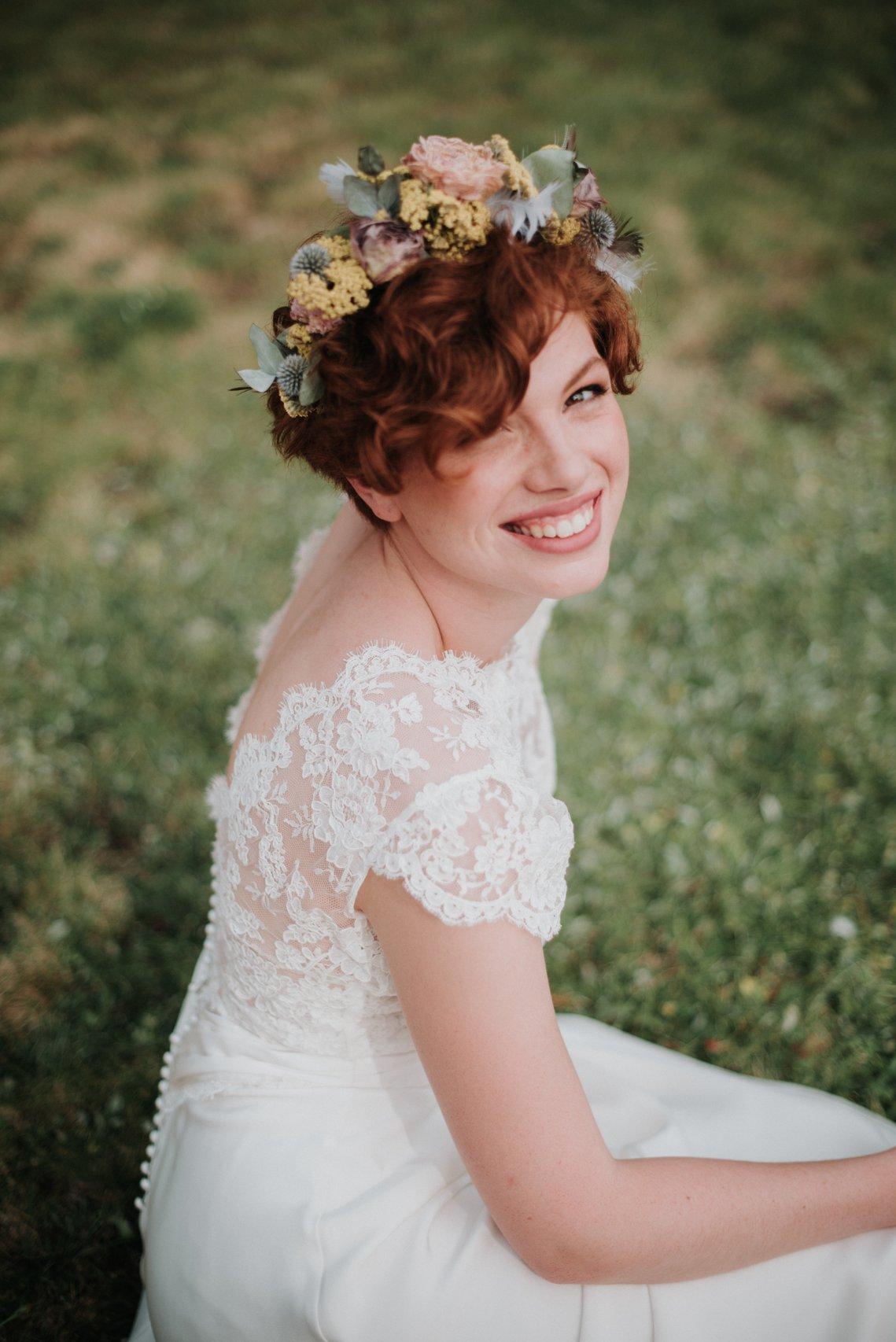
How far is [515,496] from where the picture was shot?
6.64ft

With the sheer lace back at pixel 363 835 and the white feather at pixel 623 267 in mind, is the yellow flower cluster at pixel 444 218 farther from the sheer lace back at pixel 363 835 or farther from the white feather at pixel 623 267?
the sheer lace back at pixel 363 835

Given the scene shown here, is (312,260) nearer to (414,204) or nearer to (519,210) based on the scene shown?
(414,204)

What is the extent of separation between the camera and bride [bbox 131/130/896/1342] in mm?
1751

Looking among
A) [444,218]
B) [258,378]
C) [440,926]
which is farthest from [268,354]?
[440,926]

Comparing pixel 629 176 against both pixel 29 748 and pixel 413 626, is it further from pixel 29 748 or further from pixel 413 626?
pixel 413 626

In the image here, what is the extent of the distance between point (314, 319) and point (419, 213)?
0.27m

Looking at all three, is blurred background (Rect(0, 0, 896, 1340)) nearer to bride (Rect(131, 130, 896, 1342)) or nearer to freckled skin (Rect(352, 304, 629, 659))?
bride (Rect(131, 130, 896, 1342))

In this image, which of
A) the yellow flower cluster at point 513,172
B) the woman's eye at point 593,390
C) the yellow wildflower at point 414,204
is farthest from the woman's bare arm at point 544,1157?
the yellow flower cluster at point 513,172

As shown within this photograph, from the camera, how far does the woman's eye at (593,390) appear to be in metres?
2.09

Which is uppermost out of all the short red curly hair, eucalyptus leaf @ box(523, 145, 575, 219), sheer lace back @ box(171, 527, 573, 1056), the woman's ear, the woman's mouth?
eucalyptus leaf @ box(523, 145, 575, 219)

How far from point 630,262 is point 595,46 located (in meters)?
8.61

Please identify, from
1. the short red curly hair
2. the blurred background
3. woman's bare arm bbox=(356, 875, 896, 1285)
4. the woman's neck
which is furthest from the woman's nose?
the blurred background

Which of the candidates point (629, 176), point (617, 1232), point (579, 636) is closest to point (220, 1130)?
point (617, 1232)

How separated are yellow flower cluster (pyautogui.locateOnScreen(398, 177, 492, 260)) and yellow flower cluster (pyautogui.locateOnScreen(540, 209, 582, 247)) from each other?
140mm
